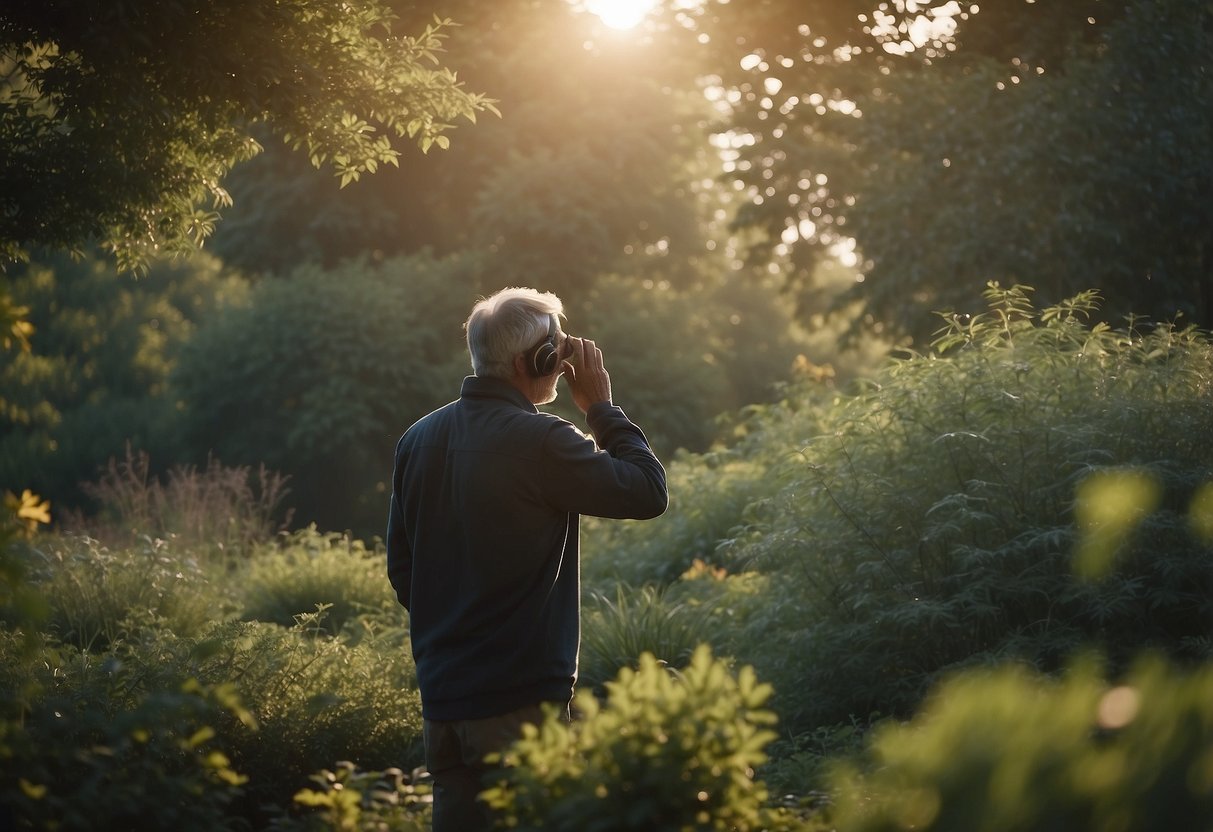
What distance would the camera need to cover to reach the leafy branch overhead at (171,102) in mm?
5301

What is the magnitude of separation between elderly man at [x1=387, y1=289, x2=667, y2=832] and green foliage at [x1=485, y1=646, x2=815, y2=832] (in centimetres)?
80

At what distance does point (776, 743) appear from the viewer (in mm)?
5535

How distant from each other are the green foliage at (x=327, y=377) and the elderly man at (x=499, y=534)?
16548 millimetres

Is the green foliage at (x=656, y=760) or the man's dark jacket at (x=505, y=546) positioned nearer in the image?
the green foliage at (x=656, y=760)

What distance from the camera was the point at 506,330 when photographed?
10.7 feet

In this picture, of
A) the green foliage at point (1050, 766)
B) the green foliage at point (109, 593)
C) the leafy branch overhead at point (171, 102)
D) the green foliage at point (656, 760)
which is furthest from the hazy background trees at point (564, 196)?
the green foliage at point (1050, 766)

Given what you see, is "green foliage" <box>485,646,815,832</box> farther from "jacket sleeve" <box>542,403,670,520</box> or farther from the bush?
the bush

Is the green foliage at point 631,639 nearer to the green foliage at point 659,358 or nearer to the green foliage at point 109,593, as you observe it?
the green foliage at point 109,593

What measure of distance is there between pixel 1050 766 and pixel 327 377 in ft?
62.0

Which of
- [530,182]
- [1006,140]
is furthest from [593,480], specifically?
[530,182]

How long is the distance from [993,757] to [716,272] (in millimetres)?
27117

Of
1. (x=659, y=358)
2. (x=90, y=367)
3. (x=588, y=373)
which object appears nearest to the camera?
(x=588, y=373)

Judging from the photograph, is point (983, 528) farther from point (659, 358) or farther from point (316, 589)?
point (659, 358)

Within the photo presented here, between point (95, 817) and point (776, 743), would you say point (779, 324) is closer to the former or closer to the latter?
point (776, 743)
